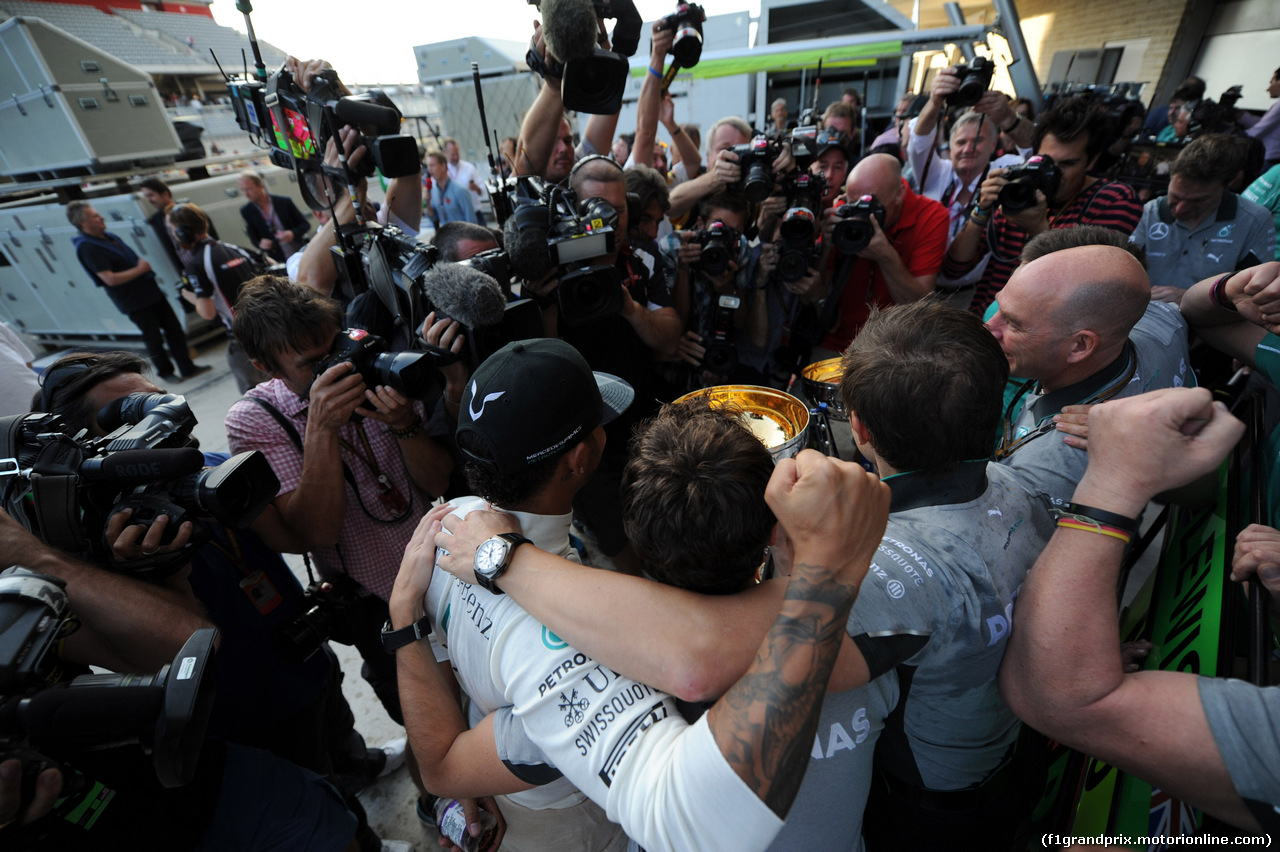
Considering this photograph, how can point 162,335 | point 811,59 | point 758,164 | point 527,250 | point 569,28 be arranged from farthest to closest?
1. point 811,59
2. point 162,335
3. point 758,164
4. point 569,28
5. point 527,250

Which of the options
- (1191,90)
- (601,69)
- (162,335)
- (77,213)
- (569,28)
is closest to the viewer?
(569,28)

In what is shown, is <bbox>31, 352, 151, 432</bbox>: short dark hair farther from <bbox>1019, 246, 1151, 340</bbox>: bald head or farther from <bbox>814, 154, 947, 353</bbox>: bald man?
<bbox>814, 154, 947, 353</bbox>: bald man

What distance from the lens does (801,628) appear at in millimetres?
774

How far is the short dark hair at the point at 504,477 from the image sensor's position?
3.90 ft

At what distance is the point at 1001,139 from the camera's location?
5.30 meters

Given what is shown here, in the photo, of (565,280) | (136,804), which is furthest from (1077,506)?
(136,804)

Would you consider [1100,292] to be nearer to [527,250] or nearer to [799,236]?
[799,236]

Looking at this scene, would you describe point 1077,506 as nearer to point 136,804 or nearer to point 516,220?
point 516,220

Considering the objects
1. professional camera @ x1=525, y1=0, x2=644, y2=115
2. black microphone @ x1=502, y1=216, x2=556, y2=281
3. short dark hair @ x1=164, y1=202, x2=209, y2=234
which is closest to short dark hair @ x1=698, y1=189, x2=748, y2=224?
professional camera @ x1=525, y1=0, x2=644, y2=115

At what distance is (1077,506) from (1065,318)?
855 mm

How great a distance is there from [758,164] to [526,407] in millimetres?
2259

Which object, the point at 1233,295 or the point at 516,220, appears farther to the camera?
the point at 516,220

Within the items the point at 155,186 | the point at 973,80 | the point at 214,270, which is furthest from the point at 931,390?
the point at 155,186

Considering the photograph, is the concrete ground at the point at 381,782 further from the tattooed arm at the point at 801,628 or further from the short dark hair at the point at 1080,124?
the short dark hair at the point at 1080,124
